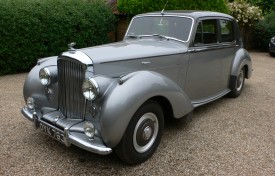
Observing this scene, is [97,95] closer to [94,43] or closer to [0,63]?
[0,63]

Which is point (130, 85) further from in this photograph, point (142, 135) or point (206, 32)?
point (206, 32)

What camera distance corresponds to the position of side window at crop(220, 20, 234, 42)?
5.19 m

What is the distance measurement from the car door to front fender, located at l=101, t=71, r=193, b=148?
1.08m

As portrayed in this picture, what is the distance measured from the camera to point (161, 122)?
11.8ft

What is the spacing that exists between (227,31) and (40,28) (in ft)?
15.7

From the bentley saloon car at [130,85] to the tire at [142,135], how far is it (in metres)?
0.01

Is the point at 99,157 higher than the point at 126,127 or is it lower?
lower

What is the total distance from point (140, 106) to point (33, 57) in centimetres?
549

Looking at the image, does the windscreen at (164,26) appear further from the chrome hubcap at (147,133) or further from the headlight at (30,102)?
the headlight at (30,102)

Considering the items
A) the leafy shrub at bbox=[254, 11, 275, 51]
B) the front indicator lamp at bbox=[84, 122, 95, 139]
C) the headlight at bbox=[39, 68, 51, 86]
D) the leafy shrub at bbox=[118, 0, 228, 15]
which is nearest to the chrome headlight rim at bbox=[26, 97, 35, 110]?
the headlight at bbox=[39, 68, 51, 86]

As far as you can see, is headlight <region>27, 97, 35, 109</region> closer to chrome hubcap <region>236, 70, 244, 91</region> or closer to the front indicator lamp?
the front indicator lamp

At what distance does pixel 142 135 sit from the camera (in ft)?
11.0

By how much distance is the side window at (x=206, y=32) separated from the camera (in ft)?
14.9

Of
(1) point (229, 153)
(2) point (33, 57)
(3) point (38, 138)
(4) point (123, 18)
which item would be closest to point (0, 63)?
(2) point (33, 57)
